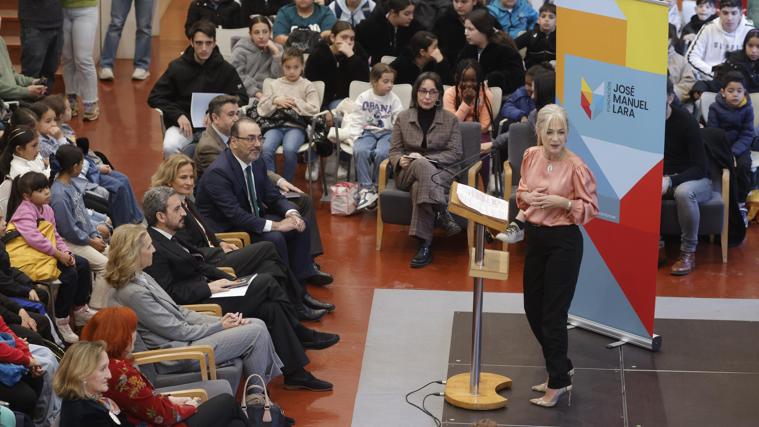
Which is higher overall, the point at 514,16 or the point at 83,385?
the point at 83,385

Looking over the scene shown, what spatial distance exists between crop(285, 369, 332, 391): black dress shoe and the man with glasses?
3.52 meters

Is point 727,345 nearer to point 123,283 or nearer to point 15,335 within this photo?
point 123,283

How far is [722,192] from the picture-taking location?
9320 mm

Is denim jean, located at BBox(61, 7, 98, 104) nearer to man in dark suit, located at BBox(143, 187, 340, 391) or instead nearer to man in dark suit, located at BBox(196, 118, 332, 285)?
man in dark suit, located at BBox(196, 118, 332, 285)

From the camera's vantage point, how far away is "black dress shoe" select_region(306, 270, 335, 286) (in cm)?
881

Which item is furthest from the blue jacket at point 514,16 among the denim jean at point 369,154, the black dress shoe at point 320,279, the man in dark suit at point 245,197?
the man in dark suit at point 245,197

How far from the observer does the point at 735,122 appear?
9.80 metres

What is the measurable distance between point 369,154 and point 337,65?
1.11m

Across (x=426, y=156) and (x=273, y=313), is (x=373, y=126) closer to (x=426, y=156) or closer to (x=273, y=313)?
(x=426, y=156)

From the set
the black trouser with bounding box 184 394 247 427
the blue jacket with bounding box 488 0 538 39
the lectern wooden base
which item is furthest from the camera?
the blue jacket with bounding box 488 0 538 39

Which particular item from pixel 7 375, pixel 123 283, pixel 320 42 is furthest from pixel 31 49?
pixel 7 375

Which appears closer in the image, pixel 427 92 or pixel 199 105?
pixel 427 92

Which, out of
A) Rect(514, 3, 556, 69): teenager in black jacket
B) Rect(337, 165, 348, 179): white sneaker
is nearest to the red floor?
Rect(337, 165, 348, 179): white sneaker

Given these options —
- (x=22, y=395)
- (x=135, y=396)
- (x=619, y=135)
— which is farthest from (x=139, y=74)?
(x=135, y=396)
